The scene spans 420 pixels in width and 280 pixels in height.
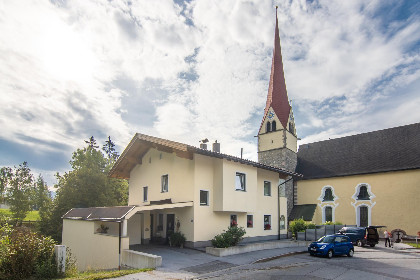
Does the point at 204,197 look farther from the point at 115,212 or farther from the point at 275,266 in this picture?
the point at 275,266

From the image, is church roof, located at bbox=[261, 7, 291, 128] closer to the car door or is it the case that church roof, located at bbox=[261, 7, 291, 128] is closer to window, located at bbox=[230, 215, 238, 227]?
window, located at bbox=[230, 215, 238, 227]

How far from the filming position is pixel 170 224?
21.9 metres

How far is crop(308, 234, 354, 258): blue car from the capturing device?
1914 centimetres

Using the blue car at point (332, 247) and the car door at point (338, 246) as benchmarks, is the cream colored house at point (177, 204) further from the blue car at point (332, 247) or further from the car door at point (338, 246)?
the car door at point (338, 246)

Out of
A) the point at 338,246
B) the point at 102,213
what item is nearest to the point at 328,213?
the point at 338,246

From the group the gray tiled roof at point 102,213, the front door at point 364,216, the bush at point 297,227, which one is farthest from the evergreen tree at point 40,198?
the front door at point 364,216

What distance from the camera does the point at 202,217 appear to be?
2038 centimetres

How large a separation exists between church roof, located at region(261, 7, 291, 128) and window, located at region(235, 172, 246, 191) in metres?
20.2

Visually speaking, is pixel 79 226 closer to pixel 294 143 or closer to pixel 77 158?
pixel 77 158

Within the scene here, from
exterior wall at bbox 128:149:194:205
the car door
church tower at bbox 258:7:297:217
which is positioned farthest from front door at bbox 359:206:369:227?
exterior wall at bbox 128:149:194:205

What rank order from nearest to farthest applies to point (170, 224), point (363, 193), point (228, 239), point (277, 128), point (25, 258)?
point (25, 258) < point (228, 239) < point (170, 224) < point (363, 193) < point (277, 128)

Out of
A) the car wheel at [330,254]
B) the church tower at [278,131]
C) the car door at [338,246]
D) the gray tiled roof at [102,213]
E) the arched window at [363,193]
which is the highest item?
the church tower at [278,131]

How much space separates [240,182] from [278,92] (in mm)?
23527

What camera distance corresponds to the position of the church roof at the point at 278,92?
137 feet
